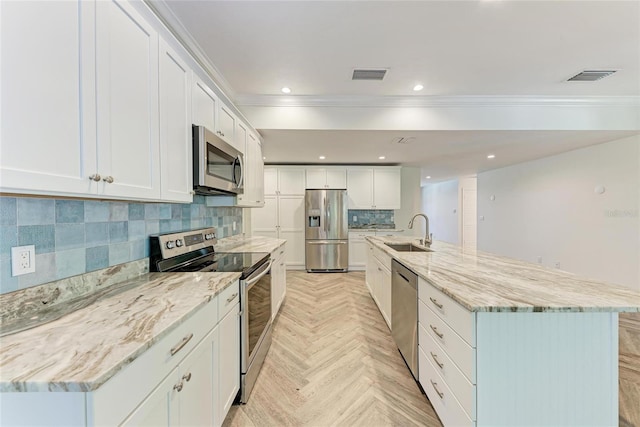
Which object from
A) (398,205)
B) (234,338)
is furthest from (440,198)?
(234,338)

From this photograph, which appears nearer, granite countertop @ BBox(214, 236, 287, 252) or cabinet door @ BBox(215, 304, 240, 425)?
cabinet door @ BBox(215, 304, 240, 425)

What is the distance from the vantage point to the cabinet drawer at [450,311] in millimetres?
1155

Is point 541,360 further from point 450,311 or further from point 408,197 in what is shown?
point 408,197

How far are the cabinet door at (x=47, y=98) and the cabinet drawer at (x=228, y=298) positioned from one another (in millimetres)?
783

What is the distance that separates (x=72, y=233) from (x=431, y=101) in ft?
11.9

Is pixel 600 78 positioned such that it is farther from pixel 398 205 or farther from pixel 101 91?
pixel 101 91

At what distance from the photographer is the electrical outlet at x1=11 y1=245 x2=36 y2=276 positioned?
0.97 m

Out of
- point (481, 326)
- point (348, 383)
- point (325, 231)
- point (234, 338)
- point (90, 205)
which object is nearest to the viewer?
point (481, 326)

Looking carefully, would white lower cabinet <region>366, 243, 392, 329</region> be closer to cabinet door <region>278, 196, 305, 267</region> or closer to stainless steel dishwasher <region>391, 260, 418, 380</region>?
stainless steel dishwasher <region>391, 260, 418, 380</region>

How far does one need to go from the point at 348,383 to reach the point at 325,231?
335 cm

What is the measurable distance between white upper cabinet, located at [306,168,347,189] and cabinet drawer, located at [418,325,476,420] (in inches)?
155

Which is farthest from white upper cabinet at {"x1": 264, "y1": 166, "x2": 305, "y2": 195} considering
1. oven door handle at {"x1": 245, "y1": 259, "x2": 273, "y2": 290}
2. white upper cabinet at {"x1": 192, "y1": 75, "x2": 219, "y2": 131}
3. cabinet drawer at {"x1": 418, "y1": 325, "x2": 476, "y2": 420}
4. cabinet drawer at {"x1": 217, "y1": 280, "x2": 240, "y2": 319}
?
cabinet drawer at {"x1": 418, "y1": 325, "x2": 476, "y2": 420}

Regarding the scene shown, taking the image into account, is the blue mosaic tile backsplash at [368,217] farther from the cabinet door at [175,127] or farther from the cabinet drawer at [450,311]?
the cabinet door at [175,127]

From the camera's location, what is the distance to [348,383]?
1.89m
